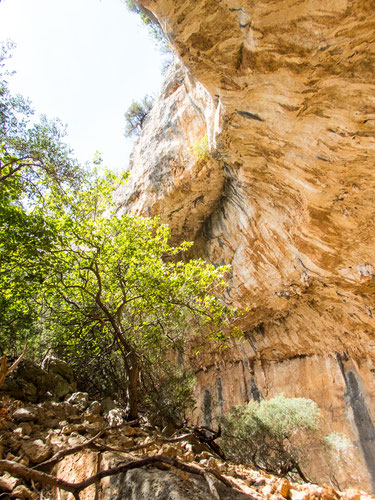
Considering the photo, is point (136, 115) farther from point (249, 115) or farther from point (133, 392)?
point (133, 392)

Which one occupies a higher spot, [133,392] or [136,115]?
[136,115]

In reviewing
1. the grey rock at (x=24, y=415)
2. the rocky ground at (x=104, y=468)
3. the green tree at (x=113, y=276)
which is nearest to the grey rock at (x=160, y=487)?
the rocky ground at (x=104, y=468)

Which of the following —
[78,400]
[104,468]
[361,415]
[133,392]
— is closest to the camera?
[104,468]

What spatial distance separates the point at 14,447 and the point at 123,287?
387cm

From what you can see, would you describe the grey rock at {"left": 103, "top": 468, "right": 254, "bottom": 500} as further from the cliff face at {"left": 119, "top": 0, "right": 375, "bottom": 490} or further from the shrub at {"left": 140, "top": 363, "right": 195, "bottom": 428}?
the cliff face at {"left": 119, "top": 0, "right": 375, "bottom": 490}

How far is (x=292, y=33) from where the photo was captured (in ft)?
16.5

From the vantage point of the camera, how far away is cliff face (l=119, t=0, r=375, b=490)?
5230 millimetres

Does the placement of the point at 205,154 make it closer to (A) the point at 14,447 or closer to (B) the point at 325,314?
(B) the point at 325,314

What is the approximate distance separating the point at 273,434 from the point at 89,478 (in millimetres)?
7777

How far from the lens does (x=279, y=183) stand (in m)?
8.70

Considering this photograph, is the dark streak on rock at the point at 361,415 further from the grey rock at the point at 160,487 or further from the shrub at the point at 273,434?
the grey rock at the point at 160,487

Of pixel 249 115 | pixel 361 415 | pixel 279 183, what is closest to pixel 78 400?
pixel 249 115

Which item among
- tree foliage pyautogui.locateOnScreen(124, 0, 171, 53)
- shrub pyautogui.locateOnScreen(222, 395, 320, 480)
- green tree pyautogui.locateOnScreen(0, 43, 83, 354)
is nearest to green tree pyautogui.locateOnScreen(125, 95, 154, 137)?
tree foliage pyautogui.locateOnScreen(124, 0, 171, 53)

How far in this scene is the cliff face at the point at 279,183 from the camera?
206 inches
